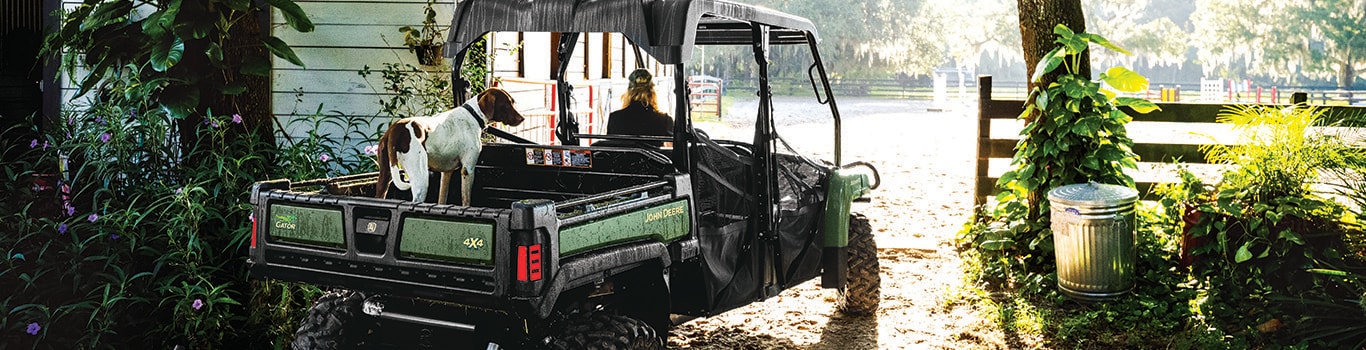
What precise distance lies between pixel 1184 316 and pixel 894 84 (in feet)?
132

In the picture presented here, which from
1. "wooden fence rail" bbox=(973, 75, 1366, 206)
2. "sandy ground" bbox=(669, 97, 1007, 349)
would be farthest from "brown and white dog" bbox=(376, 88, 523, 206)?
"wooden fence rail" bbox=(973, 75, 1366, 206)

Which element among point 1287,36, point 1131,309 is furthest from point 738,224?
point 1287,36

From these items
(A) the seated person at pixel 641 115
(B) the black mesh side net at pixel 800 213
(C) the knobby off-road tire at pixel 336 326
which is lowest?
(C) the knobby off-road tire at pixel 336 326

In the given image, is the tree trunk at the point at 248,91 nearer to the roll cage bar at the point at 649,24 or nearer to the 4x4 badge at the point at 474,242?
the roll cage bar at the point at 649,24

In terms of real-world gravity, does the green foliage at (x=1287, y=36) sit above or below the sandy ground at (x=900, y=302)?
above

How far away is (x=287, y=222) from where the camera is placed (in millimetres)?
4332

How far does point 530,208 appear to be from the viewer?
3777 mm

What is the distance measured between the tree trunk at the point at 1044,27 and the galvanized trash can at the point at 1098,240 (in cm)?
73

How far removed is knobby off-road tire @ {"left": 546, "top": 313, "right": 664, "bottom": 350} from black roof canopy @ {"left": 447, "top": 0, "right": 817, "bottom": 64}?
99 cm

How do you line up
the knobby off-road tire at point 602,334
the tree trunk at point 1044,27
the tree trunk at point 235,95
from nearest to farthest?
the knobby off-road tire at point 602,334 → the tree trunk at point 235,95 → the tree trunk at point 1044,27

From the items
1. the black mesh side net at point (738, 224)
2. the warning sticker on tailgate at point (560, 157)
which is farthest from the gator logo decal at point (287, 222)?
the black mesh side net at point (738, 224)

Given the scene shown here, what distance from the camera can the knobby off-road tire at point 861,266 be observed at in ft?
20.9

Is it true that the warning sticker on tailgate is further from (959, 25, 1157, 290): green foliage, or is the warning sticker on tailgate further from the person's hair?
(959, 25, 1157, 290): green foliage

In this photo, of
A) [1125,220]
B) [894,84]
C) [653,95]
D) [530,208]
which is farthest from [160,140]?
[894,84]
